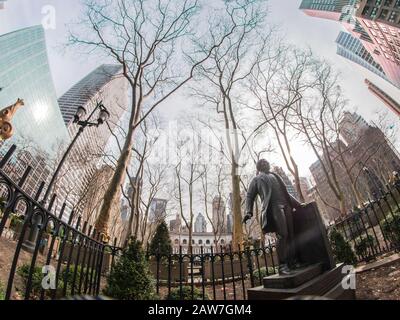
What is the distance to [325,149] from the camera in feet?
61.7

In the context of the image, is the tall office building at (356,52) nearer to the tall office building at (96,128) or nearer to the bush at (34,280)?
the tall office building at (96,128)

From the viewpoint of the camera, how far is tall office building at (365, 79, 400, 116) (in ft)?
207

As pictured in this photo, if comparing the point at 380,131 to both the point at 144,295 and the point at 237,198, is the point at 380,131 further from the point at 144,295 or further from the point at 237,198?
the point at 144,295

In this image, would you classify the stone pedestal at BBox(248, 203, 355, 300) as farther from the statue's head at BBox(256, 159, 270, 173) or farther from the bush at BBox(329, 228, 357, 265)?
the bush at BBox(329, 228, 357, 265)

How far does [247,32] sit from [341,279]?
15.7 meters

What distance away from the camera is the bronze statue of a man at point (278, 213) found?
13.0 feet

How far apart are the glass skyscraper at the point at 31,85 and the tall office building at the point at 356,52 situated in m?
93.2

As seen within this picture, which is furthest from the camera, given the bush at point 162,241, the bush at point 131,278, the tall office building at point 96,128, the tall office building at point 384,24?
the tall office building at point 384,24

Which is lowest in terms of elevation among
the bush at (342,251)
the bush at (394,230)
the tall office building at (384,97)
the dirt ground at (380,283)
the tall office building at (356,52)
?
the dirt ground at (380,283)

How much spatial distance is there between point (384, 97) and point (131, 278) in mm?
90083

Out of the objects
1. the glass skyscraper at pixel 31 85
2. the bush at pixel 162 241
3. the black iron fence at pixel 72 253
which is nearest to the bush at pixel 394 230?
the black iron fence at pixel 72 253

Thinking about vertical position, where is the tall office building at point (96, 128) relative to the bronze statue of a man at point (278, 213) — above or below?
above

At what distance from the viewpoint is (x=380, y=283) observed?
14.3ft
